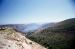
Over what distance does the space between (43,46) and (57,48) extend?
1.34m

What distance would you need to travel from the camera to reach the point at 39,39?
13.9 m

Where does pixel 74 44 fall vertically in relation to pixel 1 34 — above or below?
below

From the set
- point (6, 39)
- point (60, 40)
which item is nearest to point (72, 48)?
point (60, 40)

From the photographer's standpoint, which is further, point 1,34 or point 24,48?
point 1,34

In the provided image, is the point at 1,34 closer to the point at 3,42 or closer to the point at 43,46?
the point at 3,42

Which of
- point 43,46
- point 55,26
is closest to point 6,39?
point 43,46

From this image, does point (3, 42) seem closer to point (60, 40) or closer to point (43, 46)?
point (43, 46)

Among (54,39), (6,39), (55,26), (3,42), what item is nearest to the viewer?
(3,42)

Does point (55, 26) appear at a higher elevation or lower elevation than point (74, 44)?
A: higher

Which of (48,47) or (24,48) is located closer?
(24,48)

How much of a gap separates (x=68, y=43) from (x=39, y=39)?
3305mm

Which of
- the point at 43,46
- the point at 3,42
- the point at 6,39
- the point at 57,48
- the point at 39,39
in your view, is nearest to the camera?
the point at 3,42

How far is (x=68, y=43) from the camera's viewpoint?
448 inches

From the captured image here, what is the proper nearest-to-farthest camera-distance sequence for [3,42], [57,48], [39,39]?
[3,42] < [57,48] < [39,39]
